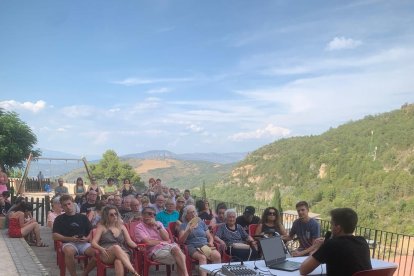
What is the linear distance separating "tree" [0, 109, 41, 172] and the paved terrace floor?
673 inches

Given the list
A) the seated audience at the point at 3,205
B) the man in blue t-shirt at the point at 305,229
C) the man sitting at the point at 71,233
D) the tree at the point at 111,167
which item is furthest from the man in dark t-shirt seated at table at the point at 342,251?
the tree at the point at 111,167

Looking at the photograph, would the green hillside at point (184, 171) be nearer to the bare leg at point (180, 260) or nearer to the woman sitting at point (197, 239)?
the woman sitting at point (197, 239)

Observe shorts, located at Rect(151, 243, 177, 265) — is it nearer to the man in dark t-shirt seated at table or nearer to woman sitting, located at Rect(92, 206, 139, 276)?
woman sitting, located at Rect(92, 206, 139, 276)

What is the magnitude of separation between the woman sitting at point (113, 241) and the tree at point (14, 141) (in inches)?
797

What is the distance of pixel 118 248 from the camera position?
531 cm

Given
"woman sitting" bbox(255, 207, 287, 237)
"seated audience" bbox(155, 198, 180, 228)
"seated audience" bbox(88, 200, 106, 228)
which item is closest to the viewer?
"woman sitting" bbox(255, 207, 287, 237)

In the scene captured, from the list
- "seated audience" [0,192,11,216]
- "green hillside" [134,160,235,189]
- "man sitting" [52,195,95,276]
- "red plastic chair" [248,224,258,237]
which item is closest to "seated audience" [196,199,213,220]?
"red plastic chair" [248,224,258,237]

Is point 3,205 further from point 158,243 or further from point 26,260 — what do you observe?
point 158,243

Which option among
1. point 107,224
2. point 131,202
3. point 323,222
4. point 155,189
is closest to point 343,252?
point 107,224

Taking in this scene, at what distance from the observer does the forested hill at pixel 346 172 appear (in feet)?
130

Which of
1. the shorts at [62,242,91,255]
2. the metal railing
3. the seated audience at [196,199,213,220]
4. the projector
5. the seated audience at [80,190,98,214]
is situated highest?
the seated audience at [80,190,98,214]

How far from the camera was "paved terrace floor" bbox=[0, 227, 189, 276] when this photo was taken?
5805mm

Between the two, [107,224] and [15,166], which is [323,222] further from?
[15,166]

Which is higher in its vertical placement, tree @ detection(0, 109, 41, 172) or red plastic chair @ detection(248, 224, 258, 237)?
tree @ detection(0, 109, 41, 172)
